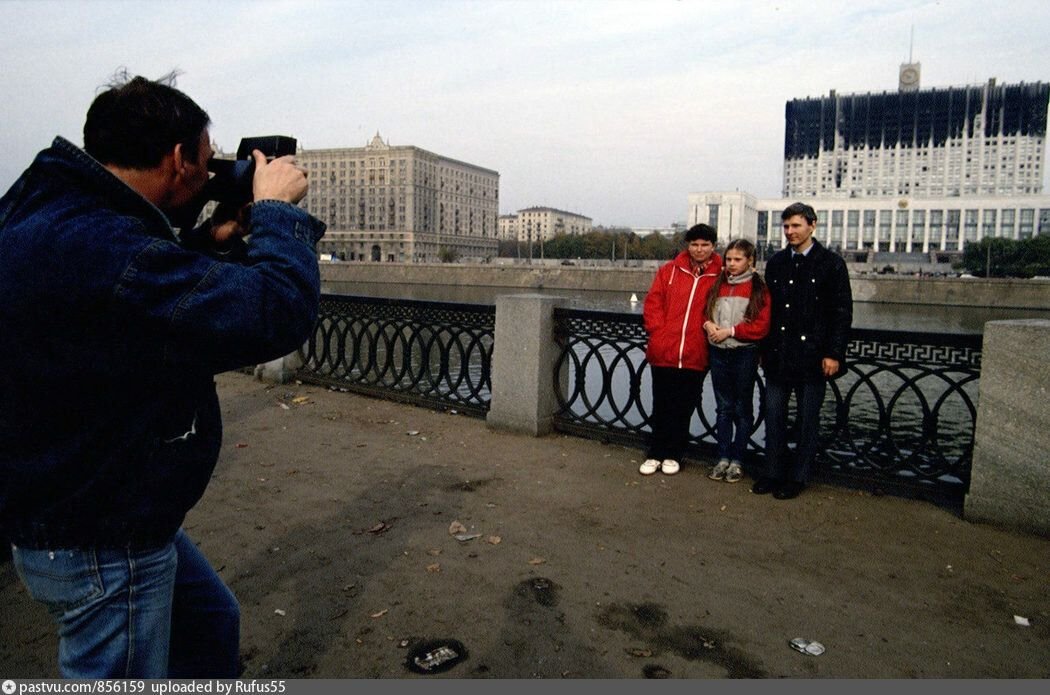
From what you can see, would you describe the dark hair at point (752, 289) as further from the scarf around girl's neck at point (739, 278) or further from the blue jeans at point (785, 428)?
the blue jeans at point (785, 428)

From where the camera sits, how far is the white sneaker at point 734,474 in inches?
215

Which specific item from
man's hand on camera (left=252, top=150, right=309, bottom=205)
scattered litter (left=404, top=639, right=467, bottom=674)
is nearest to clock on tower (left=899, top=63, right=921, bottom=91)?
scattered litter (left=404, top=639, right=467, bottom=674)

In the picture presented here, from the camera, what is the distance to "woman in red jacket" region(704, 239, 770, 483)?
17.2 feet

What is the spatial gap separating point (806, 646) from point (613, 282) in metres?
65.0

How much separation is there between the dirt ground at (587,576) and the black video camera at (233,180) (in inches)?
74.4

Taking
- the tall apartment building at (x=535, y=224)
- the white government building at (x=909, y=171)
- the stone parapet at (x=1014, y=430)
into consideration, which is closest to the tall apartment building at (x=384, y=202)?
the tall apartment building at (x=535, y=224)

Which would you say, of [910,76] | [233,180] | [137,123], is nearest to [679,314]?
[233,180]

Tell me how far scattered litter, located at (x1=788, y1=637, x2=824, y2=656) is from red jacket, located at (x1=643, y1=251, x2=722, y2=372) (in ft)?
8.69

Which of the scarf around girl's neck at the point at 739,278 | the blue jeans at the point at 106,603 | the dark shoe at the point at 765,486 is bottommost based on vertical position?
the dark shoe at the point at 765,486

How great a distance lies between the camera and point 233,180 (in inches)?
67.8

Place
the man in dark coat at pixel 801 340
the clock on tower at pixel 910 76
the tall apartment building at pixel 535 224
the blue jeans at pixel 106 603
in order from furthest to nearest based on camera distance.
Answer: the tall apartment building at pixel 535 224 < the clock on tower at pixel 910 76 < the man in dark coat at pixel 801 340 < the blue jeans at pixel 106 603

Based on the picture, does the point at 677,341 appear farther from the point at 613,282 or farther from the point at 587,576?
the point at 613,282

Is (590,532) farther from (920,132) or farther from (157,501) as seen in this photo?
(920,132)

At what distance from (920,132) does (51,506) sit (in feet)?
509
